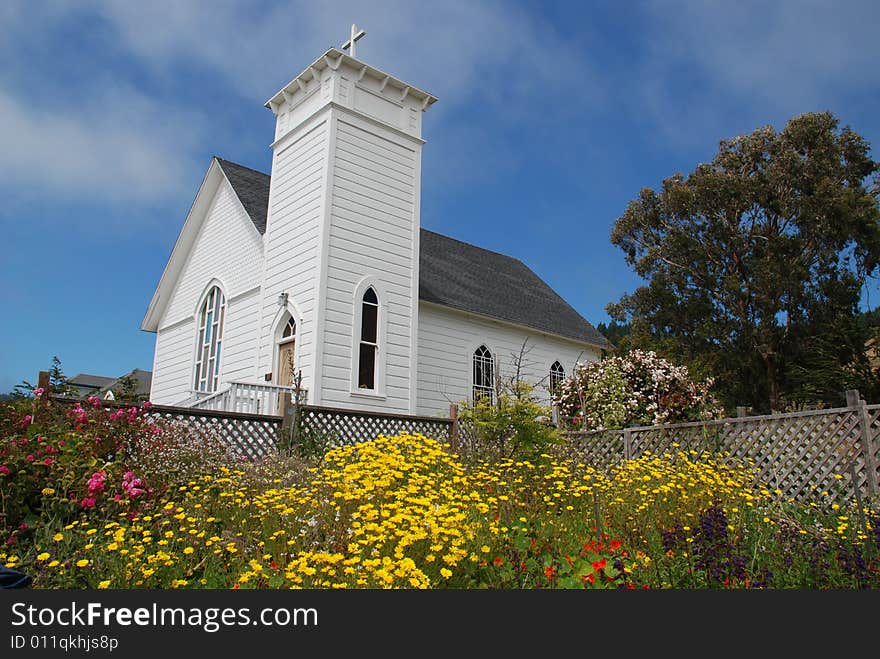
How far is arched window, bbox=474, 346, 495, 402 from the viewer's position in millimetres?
16984

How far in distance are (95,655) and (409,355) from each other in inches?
460

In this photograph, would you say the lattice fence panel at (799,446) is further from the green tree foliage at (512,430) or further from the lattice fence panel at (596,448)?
the green tree foliage at (512,430)

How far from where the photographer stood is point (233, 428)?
29.1ft

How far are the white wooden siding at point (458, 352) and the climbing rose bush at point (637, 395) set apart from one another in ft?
11.2

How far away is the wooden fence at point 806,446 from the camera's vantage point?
729cm

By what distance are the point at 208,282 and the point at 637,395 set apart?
1170cm

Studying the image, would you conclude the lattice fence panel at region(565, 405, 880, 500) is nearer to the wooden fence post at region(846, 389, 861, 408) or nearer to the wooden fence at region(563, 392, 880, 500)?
the wooden fence at region(563, 392, 880, 500)

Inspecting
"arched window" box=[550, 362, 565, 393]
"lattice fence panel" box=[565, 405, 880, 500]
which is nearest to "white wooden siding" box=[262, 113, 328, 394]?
"lattice fence panel" box=[565, 405, 880, 500]

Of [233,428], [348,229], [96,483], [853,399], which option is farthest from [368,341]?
[853,399]

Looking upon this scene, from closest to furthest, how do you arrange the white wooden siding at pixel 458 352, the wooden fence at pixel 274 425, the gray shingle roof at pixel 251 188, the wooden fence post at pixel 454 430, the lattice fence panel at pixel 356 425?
1. the wooden fence at pixel 274 425
2. the lattice fence panel at pixel 356 425
3. the wooden fence post at pixel 454 430
4. the white wooden siding at pixel 458 352
5. the gray shingle roof at pixel 251 188

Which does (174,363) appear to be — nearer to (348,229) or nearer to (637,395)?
(348,229)

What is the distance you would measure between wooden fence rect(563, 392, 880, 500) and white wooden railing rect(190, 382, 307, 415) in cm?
697

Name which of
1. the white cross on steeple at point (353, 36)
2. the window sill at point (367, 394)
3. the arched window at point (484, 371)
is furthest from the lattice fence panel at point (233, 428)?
the white cross on steeple at point (353, 36)

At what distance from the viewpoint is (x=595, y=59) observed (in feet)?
32.8
